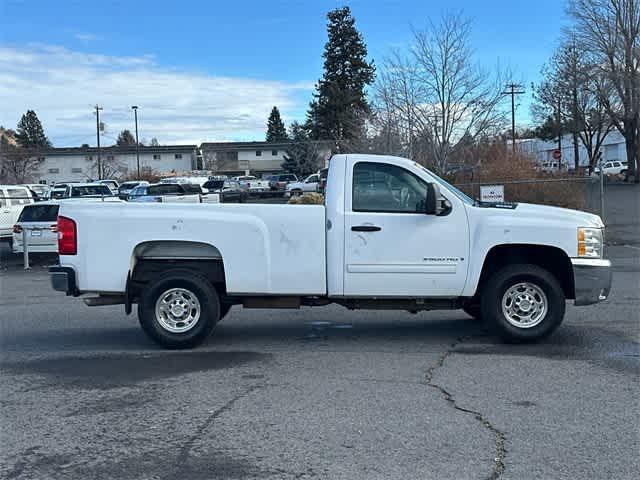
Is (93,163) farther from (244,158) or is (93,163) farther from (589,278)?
(589,278)

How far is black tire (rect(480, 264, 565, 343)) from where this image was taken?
8250 mm

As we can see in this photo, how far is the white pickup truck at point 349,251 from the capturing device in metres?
8.15

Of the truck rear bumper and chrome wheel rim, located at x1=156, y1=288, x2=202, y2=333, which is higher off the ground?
the truck rear bumper

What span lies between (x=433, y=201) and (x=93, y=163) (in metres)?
88.3

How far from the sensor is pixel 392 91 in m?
27.3

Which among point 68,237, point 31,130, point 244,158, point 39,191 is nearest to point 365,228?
point 68,237

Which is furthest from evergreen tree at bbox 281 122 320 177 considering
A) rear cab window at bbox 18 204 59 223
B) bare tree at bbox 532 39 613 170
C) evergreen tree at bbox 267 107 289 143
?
rear cab window at bbox 18 204 59 223

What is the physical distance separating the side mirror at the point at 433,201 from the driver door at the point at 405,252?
0.11m

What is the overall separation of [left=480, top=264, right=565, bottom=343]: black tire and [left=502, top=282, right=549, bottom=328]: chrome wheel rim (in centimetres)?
3

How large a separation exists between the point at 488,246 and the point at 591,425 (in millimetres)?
2821

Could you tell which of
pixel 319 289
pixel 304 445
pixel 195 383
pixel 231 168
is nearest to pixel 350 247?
pixel 319 289

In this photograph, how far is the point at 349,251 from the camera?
815cm

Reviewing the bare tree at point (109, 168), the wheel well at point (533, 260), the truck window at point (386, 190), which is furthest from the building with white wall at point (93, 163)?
the wheel well at point (533, 260)

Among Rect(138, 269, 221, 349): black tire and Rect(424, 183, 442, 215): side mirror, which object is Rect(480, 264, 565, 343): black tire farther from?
Rect(138, 269, 221, 349): black tire
